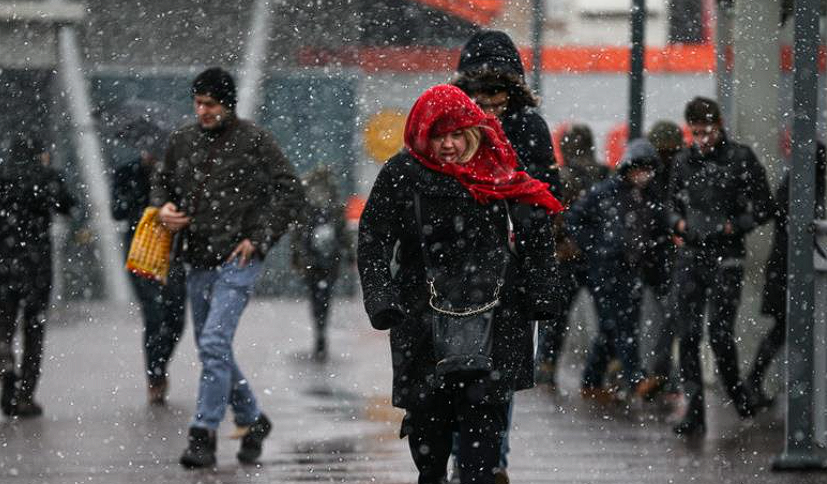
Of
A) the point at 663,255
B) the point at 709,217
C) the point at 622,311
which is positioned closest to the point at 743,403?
the point at 709,217

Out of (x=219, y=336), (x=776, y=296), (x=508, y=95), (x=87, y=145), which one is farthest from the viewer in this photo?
(x=87, y=145)

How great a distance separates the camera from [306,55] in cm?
2608

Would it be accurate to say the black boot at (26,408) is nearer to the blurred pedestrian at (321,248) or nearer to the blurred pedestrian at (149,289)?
the blurred pedestrian at (149,289)

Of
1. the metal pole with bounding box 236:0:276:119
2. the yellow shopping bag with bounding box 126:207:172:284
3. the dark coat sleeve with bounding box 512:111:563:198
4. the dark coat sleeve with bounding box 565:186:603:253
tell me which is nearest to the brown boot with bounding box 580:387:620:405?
the dark coat sleeve with bounding box 565:186:603:253

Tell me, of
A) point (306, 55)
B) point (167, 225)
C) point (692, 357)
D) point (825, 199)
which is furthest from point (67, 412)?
point (306, 55)

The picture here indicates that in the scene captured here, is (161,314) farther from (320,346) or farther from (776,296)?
(776,296)

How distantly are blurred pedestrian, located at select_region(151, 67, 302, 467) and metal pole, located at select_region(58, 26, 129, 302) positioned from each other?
14.1 m

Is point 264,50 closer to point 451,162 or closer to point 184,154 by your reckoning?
point 184,154

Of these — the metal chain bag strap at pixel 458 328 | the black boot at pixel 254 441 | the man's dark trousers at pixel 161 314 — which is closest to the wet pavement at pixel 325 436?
the black boot at pixel 254 441

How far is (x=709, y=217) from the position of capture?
9602mm

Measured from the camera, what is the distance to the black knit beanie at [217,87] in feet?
27.6

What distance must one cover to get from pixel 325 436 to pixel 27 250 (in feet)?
7.72

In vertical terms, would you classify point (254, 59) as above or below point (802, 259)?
above

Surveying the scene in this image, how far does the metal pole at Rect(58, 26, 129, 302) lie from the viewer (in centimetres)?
2297
